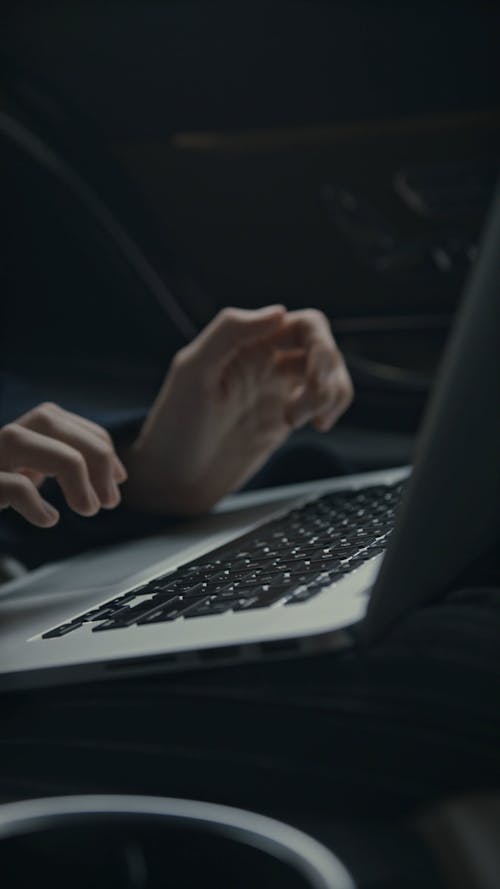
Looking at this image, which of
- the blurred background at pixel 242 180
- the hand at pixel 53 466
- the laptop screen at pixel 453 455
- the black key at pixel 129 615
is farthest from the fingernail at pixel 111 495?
the blurred background at pixel 242 180

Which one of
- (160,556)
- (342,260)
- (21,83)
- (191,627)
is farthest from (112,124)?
(191,627)

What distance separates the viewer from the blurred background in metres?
1.08

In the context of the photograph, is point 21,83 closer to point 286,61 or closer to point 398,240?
point 286,61

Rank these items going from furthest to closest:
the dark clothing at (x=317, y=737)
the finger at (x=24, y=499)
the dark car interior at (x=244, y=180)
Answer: the dark car interior at (x=244, y=180) → the finger at (x=24, y=499) → the dark clothing at (x=317, y=737)

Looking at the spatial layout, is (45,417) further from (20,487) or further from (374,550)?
(374,550)

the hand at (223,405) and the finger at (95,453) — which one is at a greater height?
the finger at (95,453)

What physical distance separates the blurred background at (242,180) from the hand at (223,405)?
301 millimetres

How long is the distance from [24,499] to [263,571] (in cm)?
13

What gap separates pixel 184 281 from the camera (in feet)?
4.00

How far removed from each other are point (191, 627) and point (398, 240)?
34.3 inches

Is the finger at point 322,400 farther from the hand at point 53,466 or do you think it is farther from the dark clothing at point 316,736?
the dark clothing at point 316,736

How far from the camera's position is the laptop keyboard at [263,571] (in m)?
0.35

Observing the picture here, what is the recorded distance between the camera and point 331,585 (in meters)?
0.34

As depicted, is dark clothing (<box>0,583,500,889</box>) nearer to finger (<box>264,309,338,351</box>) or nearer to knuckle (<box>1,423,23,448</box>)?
knuckle (<box>1,423,23,448</box>)
